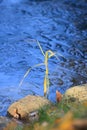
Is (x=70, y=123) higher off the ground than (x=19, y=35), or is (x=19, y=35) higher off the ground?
(x=70, y=123)

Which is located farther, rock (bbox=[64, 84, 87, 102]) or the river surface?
the river surface

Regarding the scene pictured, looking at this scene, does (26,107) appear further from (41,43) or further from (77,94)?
(41,43)

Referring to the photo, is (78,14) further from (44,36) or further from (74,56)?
(74,56)

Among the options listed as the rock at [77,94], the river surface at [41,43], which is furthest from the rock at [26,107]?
the river surface at [41,43]

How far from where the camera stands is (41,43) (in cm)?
914

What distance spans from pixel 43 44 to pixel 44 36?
2.22 feet

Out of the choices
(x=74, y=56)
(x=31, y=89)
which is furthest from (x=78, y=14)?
(x=31, y=89)

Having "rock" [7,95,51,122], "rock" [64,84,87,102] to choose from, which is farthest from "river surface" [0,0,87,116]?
"rock" [64,84,87,102]

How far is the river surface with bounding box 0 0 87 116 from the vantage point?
22.7ft

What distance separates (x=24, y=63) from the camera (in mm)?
7926

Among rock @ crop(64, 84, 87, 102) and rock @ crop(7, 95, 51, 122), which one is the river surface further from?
rock @ crop(64, 84, 87, 102)

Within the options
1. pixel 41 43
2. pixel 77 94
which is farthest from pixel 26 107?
pixel 41 43

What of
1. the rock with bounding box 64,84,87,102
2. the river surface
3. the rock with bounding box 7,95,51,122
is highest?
the rock with bounding box 64,84,87,102

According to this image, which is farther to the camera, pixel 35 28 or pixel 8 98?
pixel 35 28
